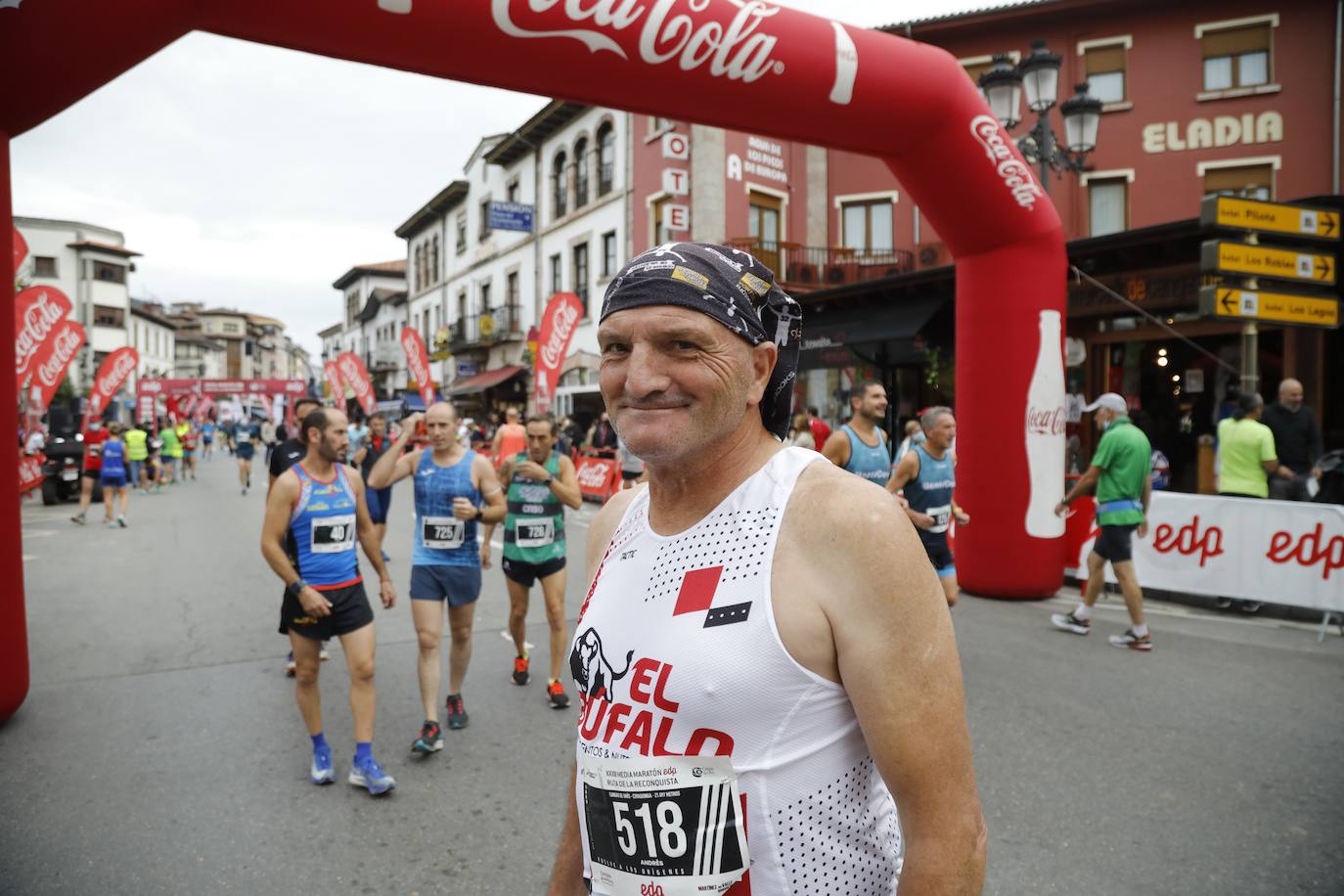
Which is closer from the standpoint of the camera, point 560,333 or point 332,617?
point 332,617

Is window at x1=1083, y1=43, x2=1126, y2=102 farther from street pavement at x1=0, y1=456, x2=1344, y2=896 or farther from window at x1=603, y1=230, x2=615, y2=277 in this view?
street pavement at x1=0, y1=456, x2=1344, y2=896

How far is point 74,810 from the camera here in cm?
388

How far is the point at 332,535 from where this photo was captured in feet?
→ 14.3

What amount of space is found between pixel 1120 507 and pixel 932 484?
170cm

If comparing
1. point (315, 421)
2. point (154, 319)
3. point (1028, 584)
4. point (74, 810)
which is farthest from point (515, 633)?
point (154, 319)

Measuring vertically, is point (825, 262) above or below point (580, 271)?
below

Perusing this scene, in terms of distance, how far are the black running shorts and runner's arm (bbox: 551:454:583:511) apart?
5.42ft

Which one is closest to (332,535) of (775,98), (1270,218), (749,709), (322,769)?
(322,769)

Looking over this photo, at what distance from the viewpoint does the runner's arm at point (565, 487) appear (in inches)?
225

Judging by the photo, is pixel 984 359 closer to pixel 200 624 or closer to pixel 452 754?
pixel 452 754

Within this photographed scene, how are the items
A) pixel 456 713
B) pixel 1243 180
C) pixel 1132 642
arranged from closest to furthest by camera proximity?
1. pixel 456 713
2. pixel 1132 642
3. pixel 1243 180

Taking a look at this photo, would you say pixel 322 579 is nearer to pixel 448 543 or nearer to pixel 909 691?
pixel 448 543

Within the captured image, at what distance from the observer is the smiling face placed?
4.27ft

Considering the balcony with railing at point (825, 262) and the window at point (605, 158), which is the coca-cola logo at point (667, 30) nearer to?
the balcony with railing at point (825, 262)
